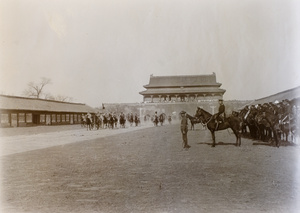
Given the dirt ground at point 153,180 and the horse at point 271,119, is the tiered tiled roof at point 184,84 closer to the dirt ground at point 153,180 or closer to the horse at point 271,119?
the horse at point 271,119

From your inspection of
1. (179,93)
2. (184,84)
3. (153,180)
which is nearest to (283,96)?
(184,84)

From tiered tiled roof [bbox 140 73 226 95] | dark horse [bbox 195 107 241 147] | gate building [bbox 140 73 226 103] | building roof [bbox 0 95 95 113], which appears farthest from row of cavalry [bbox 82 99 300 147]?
building roof [bbox 0 95 95 113]

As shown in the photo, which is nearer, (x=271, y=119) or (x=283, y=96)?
(x=283, y=96)

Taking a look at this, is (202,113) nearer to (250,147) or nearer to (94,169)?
(250,147)

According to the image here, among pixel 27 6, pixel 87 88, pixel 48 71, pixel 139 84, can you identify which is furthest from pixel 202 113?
pixel 27 6

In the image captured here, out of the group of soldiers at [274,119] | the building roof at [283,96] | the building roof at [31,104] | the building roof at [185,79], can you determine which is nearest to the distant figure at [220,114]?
the building roof at [185,79]

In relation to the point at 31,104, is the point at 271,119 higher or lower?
lower

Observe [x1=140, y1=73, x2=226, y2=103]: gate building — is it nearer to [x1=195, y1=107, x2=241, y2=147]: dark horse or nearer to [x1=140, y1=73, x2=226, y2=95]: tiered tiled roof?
[x1=140, y1=73, x2=226, y2=95]: tiered tiled roof

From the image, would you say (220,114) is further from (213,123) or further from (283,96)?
(283,96)
